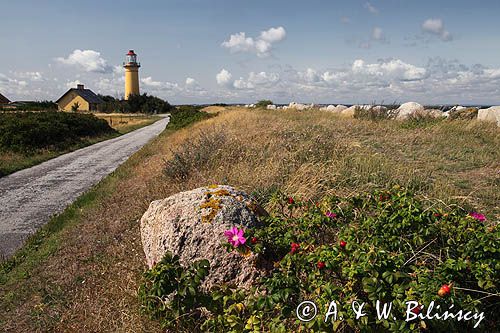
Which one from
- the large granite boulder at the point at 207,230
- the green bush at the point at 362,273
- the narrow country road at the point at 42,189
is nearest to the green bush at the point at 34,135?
the narrow country road at the point at 42,189

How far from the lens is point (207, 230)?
3496mm

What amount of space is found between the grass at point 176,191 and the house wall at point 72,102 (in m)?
67.0

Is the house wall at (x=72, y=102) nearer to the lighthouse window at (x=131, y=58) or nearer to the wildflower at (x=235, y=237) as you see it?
the lighthouse window at (x=131, y=58)

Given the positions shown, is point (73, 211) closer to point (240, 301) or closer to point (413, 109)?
point (240, 301)

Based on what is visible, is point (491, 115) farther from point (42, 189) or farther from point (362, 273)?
point (42, 189)

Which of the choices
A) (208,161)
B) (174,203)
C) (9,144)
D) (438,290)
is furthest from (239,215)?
(9,144)

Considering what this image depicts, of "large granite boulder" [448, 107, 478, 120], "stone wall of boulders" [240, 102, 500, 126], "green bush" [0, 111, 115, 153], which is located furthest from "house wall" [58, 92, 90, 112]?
"large granite boulder" [448, 107, 478, 120]

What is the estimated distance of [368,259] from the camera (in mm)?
2545

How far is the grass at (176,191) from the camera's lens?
3.82m

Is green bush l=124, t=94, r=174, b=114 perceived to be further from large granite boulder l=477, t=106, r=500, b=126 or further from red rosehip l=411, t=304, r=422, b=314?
red rosehip l=411, t=304, r=422, b=314

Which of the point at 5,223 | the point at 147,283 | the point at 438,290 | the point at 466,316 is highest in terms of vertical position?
the point at 438,290

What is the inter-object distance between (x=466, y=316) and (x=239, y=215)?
6.25ft

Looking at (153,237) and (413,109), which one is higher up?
(413,109)

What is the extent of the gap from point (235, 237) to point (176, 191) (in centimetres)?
356
